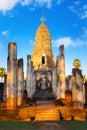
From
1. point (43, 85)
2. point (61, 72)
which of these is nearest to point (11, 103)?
point (61, 72)

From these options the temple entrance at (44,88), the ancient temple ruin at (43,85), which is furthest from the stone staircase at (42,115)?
the temple entrance at (44,88)

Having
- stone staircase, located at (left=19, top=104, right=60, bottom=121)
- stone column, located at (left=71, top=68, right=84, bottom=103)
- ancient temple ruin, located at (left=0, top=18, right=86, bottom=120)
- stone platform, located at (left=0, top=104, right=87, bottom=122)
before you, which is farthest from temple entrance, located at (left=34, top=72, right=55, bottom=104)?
stone staircase, located at (left=19, top=104, right=60, bottom=121)

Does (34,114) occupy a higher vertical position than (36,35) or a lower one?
lower

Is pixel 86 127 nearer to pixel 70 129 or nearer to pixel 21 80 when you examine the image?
pixel 70 129

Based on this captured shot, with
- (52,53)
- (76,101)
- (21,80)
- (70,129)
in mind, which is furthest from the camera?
(52,53)

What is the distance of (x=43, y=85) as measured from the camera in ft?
176

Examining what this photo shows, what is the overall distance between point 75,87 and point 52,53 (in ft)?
158

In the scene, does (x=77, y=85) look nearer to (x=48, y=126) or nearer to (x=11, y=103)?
(x=11, y=103)

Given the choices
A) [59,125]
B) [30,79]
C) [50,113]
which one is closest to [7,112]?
[50,113]

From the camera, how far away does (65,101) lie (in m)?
24.6

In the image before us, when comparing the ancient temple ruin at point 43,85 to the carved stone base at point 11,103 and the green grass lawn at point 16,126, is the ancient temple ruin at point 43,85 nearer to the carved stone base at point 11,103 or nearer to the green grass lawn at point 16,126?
the carved stone base at point 11,103

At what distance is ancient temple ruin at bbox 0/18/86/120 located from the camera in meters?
21.2

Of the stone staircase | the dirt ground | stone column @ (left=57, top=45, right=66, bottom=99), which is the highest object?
stone column @ (left=57, top=45, right=66, bottom=99)

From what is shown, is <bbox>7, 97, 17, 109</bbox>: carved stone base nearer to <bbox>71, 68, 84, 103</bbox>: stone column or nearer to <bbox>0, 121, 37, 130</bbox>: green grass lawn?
<bbox>71, 68, 84, 103</bbox>: stone column
